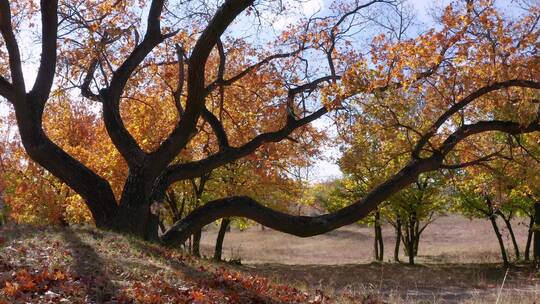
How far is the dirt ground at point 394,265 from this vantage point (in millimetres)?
13078

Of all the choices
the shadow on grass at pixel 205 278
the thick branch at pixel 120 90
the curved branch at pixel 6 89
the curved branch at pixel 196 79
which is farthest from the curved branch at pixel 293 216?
the curved branch at pixel 6 89

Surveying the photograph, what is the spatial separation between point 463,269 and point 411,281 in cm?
610

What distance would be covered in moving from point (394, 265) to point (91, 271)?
959 inches

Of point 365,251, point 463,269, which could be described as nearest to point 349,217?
point 463,269

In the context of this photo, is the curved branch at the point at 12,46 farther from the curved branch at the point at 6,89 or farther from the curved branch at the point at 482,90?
the curved branch at the point at 482,90

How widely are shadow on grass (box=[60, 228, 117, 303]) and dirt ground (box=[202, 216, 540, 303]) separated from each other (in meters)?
3.39

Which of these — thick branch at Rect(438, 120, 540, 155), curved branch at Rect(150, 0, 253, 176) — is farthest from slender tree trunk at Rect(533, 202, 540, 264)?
curved branch at Rect(150, 0, 253, 176)

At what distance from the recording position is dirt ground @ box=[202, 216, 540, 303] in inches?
515

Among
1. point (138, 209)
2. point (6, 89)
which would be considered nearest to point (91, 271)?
point (138, 209)

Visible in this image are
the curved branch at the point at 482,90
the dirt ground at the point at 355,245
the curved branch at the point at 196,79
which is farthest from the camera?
the dirt ground at the point at 355,245

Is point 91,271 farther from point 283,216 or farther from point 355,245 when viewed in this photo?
point 355,245

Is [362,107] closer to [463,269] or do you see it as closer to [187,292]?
[187,292]

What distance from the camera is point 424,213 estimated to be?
29.4 m

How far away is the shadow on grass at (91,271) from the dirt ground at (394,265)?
3.39 meters
